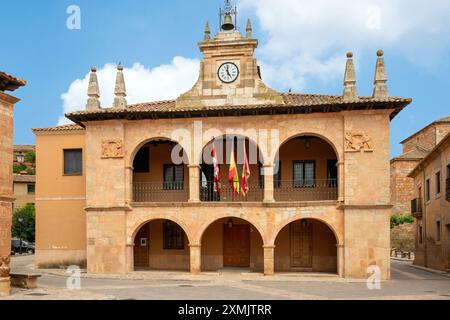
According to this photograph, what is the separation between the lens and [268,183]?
76.1ft

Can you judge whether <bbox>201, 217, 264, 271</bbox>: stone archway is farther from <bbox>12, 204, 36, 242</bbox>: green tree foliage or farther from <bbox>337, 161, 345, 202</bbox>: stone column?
<bbox>12, 204, 36, 242</bbox>: green tree foliage

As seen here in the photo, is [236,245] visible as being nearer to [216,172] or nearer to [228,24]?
[216,172]

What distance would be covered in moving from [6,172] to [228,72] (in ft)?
36.9

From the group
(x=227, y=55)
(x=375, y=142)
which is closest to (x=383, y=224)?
(x=375, y=142)

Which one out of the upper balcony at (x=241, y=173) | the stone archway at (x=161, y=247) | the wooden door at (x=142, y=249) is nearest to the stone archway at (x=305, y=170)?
the upper balcony at (x=241, y=173)

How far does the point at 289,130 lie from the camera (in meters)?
23.1

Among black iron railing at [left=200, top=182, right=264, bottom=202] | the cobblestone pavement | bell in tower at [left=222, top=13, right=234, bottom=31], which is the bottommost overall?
the cobblestone pavement

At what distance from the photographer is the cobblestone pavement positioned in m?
16.7

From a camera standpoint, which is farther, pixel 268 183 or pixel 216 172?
pixel 268 183

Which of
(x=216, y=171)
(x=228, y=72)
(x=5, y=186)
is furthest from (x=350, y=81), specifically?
(x=5, y=186)

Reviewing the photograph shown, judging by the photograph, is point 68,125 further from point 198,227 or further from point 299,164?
point 299,164

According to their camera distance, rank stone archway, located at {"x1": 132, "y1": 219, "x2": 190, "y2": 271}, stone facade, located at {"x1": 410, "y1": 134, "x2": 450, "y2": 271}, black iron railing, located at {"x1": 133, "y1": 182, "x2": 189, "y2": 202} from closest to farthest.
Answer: black iron railing, located at {"x1": 133, "y1": 182, "x2": 189, "y2": 202} < stone archway, located at {"x1": 132, "y1": 219, "x2": 190, "y2": 271} < stone facade, located at {"x1": 410, "y1": 134, "x2": 450, "y2": 271}

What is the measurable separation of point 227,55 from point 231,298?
12.0m

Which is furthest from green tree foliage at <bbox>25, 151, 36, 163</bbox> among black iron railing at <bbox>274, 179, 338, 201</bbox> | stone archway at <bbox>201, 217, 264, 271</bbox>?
black iron railing at <bbox>274, 179, 338, 201</bbox>
